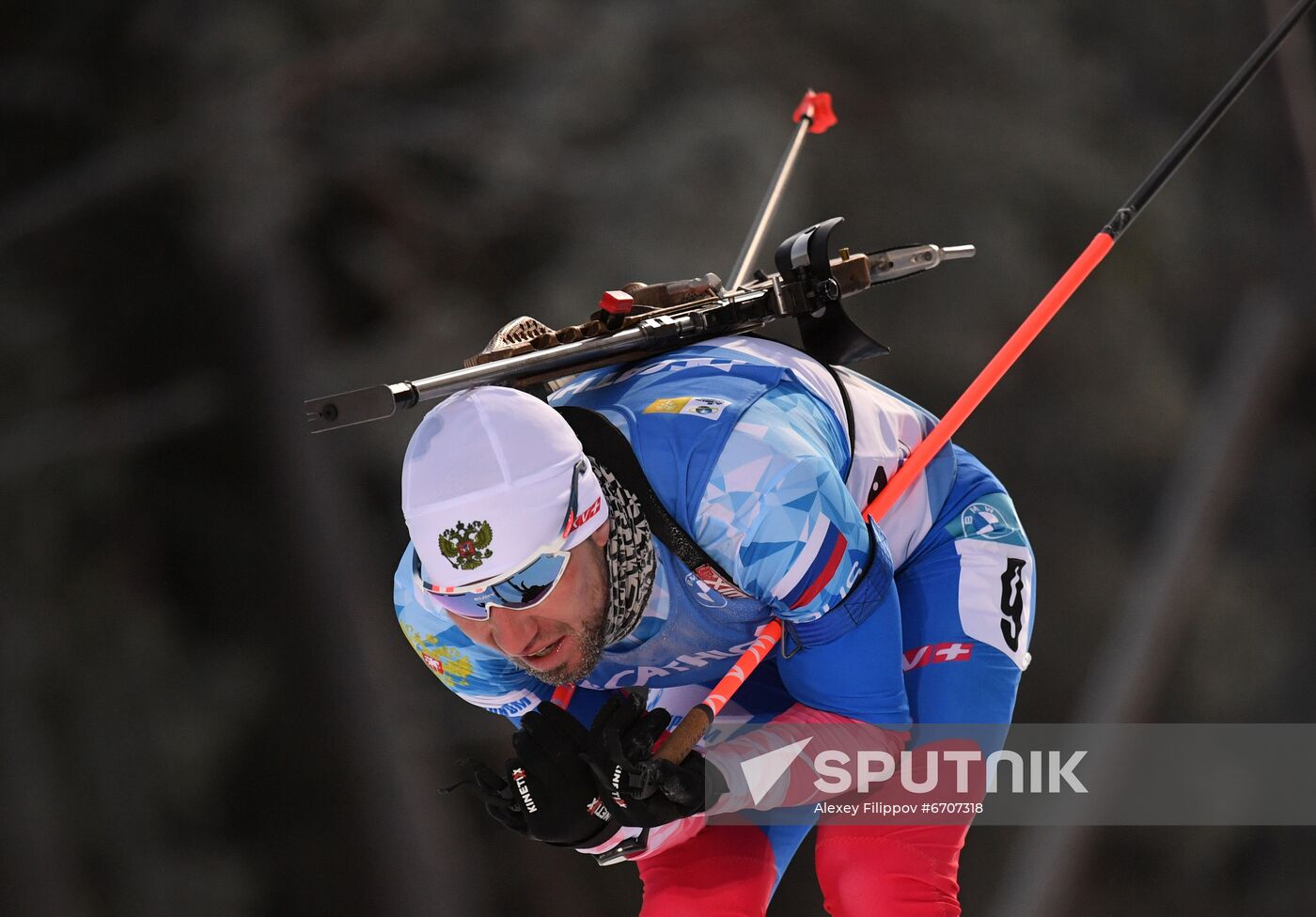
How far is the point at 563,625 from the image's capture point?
159 cm

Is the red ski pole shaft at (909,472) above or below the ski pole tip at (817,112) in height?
below

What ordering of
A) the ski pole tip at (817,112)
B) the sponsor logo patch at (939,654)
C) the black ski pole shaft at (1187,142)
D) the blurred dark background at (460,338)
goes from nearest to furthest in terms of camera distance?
1. the sponsor logo patch at (939,654)
2. the black ski pole shaft at (1187,142)
3. the ski pole tip at (817,112)
4. the blurred dark background at (460,338)

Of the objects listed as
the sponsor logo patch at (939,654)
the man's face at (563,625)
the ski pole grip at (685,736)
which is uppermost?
the man's face at (563,625)

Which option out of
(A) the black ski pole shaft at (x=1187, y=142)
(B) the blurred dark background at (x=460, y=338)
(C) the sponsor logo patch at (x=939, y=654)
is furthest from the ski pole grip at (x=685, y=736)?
(B) the blurred dark background at (x=460, y=338)

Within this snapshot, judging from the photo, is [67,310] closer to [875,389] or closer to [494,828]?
[494,828]

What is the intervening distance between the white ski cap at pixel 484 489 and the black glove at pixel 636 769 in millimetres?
198

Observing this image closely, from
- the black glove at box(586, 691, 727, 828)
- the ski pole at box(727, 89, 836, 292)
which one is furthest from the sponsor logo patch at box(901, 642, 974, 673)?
the ski pole at box(727, 89, 836, 292)

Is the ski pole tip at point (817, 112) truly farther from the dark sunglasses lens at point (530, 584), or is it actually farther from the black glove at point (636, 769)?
the black glove at point (636, 769)

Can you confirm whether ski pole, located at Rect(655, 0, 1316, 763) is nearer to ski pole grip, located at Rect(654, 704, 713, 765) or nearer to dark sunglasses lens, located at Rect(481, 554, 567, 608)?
ski pole grip, located at Rect(654, 704, 713, 765)

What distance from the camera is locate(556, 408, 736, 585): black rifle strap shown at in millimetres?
1618

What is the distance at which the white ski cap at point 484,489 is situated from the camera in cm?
151

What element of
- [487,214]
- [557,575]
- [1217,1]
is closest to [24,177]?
[487,214]

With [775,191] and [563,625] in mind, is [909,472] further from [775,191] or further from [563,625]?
[775,191]

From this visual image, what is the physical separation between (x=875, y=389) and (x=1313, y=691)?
94.0 inches
